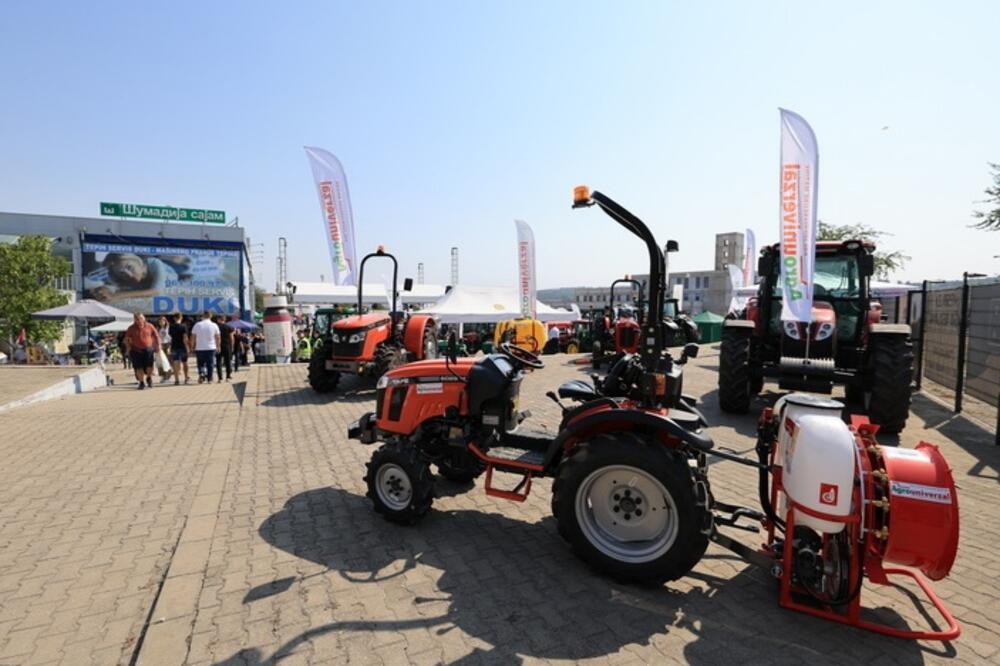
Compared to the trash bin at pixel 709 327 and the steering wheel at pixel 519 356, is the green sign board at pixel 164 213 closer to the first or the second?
the trash bin at pixel 709 327

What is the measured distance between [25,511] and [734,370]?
299 inches

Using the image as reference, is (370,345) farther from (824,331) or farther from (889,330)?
(889,330)

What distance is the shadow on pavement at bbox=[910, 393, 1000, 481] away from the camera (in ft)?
16.1

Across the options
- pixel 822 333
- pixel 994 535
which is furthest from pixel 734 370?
pixel 994 535

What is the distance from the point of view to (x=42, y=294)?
1909 cm

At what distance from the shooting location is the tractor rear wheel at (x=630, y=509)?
2.64 metres

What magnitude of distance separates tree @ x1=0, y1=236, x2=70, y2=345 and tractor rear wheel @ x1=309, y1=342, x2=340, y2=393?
16532mm

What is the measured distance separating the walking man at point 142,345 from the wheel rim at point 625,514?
34.1ft

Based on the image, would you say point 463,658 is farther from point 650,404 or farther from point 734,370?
point 734,370

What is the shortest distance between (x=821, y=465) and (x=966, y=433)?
18.5 ft

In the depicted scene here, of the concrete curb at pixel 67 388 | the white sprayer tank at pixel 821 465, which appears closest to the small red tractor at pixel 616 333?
the white sprayer tank at pixel 821 465

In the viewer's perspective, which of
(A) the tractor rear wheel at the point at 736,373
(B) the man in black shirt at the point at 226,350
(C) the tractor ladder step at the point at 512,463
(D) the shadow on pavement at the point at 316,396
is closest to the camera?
(C) the tractor ladder step at the point at 512,463

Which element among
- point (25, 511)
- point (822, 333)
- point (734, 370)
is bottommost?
point (25, 511)

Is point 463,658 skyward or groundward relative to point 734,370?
groundward
